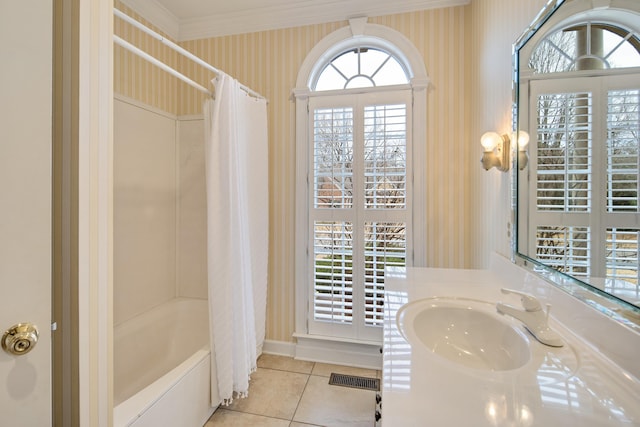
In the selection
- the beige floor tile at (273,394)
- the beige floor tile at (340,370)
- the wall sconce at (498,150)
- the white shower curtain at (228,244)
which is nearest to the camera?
the wall sconce at (498,150)

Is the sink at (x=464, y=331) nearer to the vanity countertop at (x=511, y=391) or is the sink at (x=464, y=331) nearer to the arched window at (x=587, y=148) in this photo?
the vanity countertop at (x=511, y=391)

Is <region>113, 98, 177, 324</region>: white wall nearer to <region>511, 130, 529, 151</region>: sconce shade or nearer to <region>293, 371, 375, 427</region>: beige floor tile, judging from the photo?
<region>293, 371, 375, 427</region>: beige floor tile

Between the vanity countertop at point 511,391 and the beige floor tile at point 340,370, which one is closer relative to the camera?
the vanity countertop at point 511,391

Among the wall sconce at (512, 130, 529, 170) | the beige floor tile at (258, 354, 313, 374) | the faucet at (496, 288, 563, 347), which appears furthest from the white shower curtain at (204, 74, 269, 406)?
the wall sconce at (512, 130, 529, 170)

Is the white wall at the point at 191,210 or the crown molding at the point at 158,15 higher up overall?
the crown molding at the point at 158,15

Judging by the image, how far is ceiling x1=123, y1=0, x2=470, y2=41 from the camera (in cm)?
205

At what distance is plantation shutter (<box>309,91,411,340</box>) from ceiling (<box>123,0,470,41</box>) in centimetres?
62

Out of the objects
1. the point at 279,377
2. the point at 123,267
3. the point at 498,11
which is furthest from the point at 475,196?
the point at 123,267

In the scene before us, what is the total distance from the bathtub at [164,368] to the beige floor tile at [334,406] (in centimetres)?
58

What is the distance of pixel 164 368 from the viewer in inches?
77.8

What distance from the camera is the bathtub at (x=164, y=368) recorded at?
1.22 metres
